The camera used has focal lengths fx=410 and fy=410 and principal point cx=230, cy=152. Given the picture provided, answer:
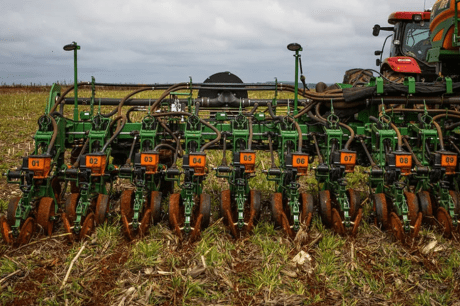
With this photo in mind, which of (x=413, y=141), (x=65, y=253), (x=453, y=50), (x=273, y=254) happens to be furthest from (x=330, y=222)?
(x=453, y=50)

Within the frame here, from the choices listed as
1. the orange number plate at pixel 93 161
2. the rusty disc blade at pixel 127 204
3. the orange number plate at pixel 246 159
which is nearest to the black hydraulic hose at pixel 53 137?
the orange number plate at pixel 93 161

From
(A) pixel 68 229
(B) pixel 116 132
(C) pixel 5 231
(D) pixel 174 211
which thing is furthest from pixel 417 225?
(C) pixel 5 231

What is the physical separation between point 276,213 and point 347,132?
154cm

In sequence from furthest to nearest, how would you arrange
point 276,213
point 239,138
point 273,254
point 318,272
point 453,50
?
point 453,50 → point 239,138 → point 276,213 → point 273,254 → point 318,272

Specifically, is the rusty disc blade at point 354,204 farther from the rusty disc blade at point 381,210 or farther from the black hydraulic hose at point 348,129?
the black hydraulic hose at point 348,129

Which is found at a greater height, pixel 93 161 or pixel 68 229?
pixel 93 161

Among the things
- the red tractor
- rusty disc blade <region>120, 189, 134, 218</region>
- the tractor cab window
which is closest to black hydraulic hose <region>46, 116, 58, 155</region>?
rusty disc blade <region>120, 189, 134, 218</region>

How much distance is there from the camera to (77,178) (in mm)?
4539

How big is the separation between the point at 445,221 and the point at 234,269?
2.36 m

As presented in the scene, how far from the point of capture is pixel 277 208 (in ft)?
14.7

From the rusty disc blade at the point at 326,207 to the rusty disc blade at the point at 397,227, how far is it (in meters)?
0.64

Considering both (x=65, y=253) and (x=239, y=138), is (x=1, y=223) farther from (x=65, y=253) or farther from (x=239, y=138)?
(x=239, y=138)

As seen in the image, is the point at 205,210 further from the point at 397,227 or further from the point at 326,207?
the point at 397,227

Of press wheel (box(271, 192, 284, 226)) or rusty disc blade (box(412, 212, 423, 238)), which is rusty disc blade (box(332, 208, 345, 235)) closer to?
press wheel (box(271, 192, 284, 226))
